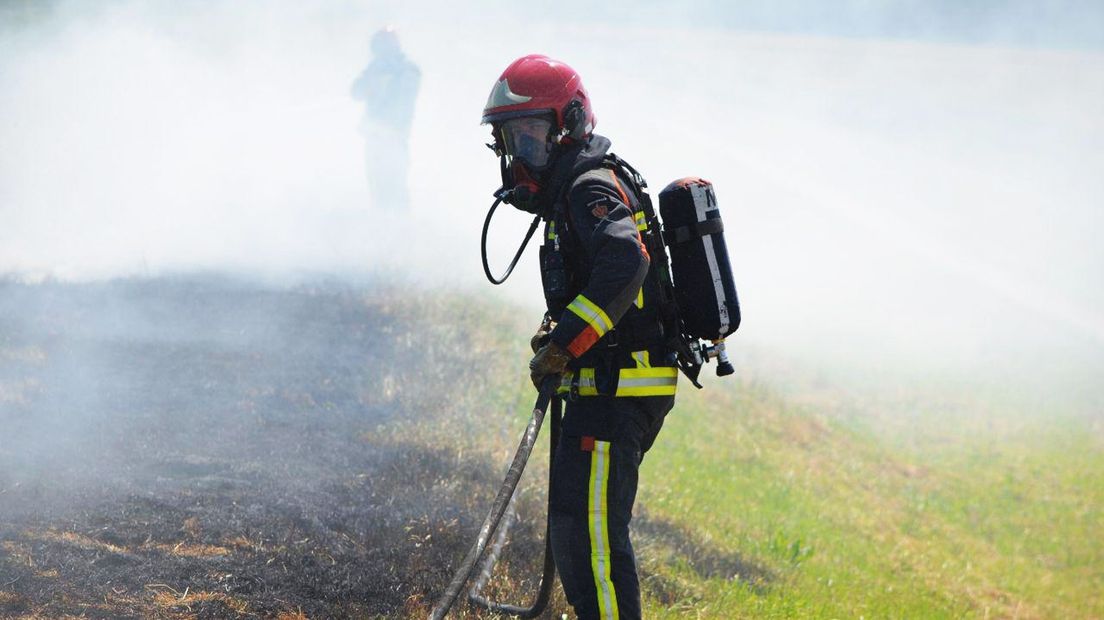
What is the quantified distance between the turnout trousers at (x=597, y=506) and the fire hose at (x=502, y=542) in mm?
155

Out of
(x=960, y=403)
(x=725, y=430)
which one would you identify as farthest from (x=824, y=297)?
(x=725, y=430)

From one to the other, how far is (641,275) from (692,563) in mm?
3023

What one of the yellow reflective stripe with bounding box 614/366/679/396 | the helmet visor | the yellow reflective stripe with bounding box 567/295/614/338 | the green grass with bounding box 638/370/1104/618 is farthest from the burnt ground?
the helmet visor

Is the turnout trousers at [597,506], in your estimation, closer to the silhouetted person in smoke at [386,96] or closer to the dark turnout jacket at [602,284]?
the dark turnout jacket at [602,284]

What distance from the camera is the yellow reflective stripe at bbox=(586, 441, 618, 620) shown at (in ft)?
11.3

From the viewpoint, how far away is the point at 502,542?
4609mm

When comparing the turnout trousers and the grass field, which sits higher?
the turnout trousers

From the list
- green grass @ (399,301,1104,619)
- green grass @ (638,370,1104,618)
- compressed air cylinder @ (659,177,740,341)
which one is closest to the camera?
compressed air cylinder @ (659,177,740,341)

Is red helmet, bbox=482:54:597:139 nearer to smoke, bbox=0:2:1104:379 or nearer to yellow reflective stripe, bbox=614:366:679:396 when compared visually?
yellow reflective stripe, bbox=614:366:679:396

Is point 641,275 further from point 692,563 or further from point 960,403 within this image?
point 960,403

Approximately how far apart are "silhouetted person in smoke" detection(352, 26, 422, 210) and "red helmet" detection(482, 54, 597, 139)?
32.8 feet

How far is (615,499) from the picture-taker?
351 centimetres

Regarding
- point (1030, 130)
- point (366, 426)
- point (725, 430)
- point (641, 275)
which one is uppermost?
point (1030, 130)

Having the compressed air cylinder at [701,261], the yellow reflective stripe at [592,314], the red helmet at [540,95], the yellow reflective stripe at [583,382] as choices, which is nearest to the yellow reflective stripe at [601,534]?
the yellow reflective stripe at [583,382]
